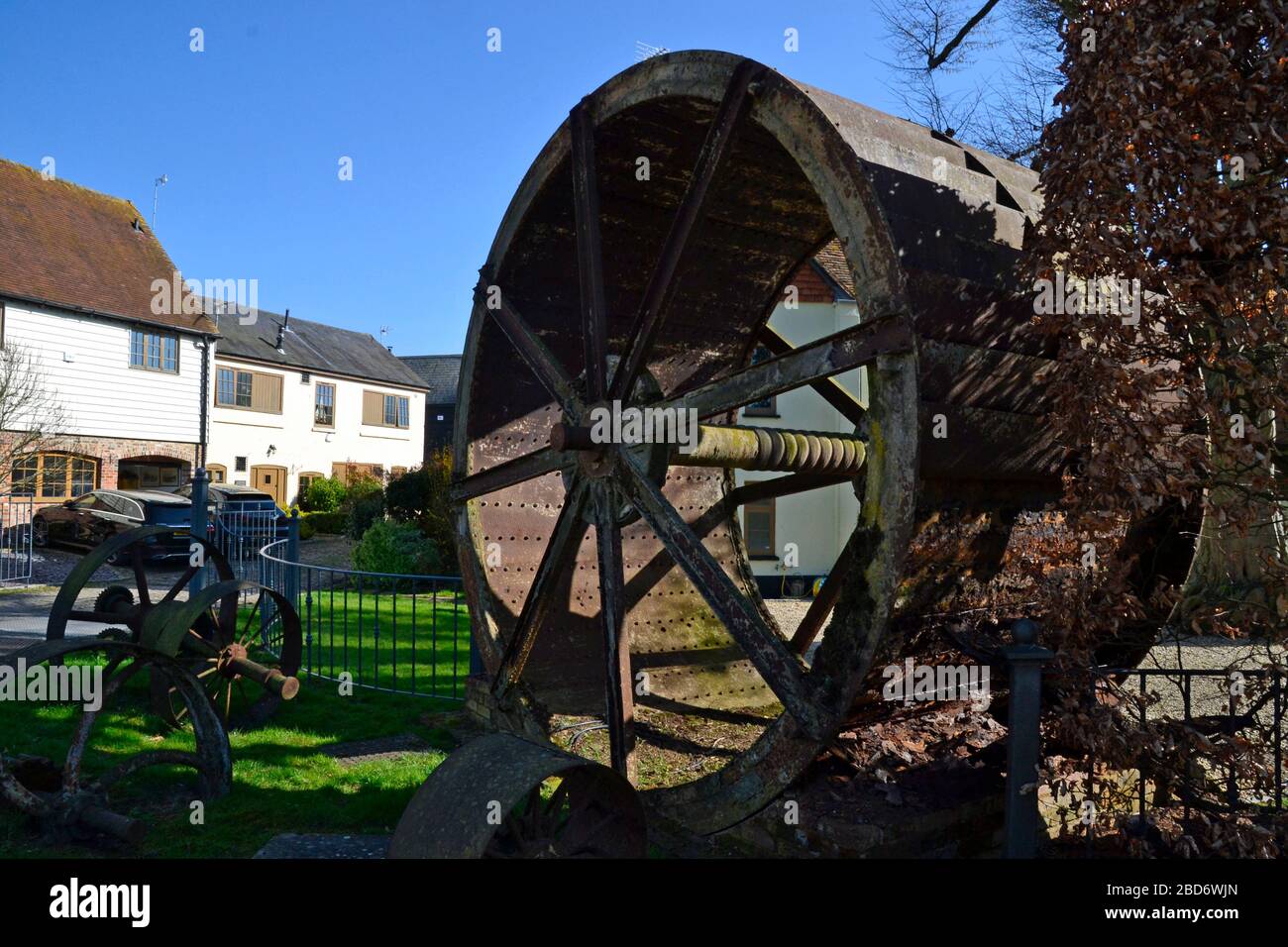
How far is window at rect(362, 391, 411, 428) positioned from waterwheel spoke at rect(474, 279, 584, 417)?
3046 cm

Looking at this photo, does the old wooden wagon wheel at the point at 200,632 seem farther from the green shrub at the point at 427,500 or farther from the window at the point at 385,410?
the window at the point at 385,410

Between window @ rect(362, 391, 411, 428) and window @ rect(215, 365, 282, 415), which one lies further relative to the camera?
window @ rect(362, 391, 411, 428)

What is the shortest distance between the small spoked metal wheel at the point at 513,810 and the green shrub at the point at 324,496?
26.7 meters

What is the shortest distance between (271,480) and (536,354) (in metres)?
27.4

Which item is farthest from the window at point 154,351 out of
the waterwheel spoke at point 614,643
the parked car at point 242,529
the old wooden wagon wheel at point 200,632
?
the waterwheel spoke at point 614,643

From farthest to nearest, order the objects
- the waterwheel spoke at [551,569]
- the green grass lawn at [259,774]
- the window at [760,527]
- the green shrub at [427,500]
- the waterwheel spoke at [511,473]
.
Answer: the window at [760,527]
the green shrub at [427,500]
the waterwheel spoke at [511,473]
the waterwheel spoke at [551,569]
the green grass lawn at [259,774]

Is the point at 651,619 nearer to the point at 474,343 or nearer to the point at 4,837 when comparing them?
the point at 474,343

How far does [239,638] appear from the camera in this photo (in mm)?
8039

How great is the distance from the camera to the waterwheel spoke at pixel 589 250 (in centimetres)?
527

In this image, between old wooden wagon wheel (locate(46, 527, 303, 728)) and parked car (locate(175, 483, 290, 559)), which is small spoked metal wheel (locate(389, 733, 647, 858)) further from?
parked car (locate(175, 483, 290, 559))

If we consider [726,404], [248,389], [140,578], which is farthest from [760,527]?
[248,389]

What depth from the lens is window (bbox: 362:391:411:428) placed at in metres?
35.6

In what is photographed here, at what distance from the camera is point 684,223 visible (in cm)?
479

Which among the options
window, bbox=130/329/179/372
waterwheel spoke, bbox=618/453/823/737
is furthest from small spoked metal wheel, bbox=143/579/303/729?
window, bbox=130/329/179/372
